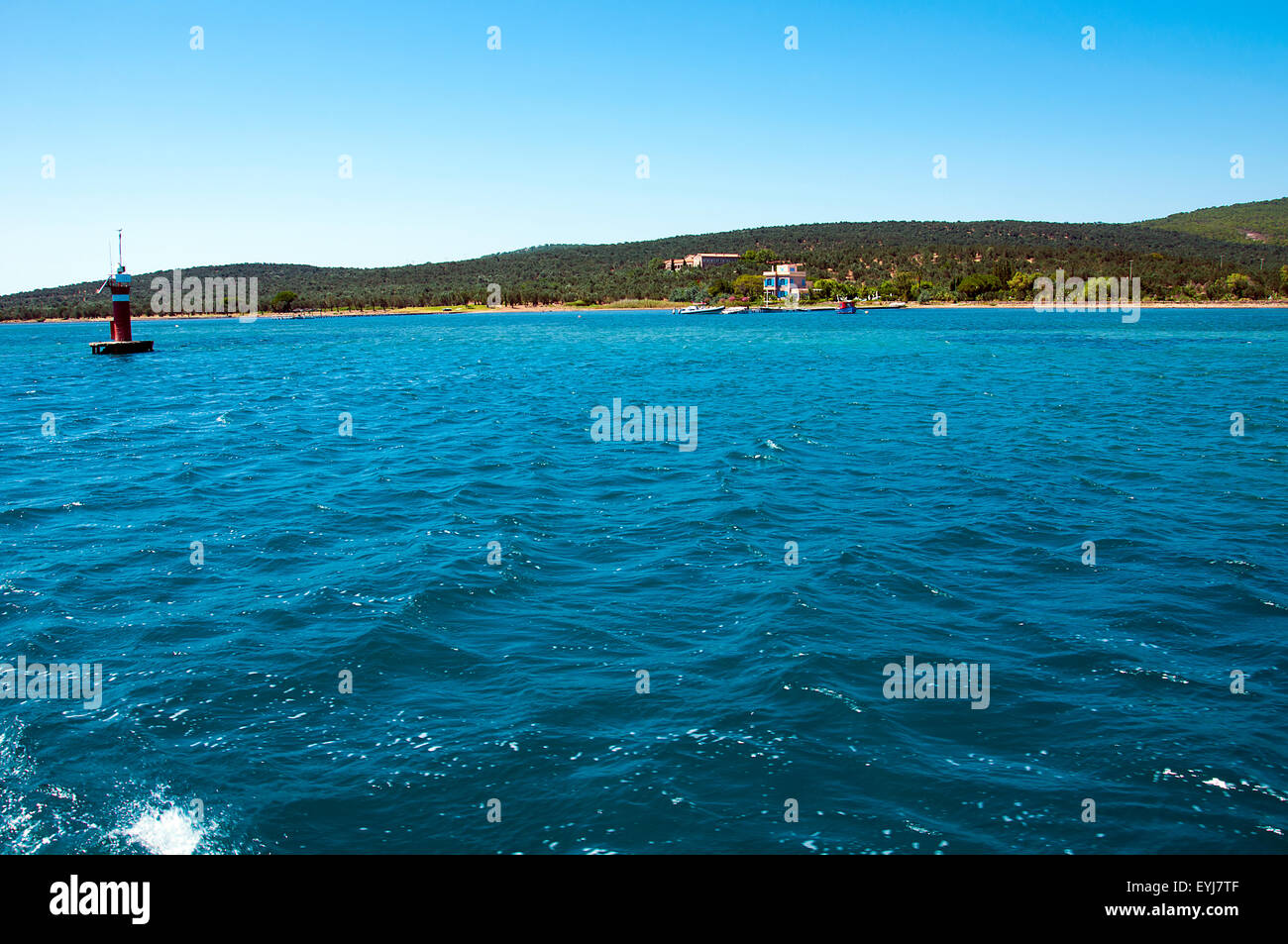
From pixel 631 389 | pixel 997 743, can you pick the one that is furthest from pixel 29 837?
pixel 631 389

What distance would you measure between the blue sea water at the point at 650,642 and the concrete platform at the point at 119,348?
67078 mm

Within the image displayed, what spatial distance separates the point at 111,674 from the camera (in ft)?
39.8

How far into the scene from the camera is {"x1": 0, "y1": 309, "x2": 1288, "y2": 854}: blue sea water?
8844 mm

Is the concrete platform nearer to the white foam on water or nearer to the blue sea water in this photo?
the blue sea water

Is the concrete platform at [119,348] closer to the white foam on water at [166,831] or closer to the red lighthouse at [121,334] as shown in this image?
the red lighthouse at [121,334]

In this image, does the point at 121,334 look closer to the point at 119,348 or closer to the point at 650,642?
the point at 119,348

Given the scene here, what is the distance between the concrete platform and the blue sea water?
67.1 meters

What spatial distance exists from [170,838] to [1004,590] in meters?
13.0

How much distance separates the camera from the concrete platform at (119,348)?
89.2m

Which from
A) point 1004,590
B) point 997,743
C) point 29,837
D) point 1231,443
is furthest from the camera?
point 1231,443

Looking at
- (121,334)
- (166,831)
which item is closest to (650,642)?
(166,831)

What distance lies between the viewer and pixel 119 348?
8981 cm

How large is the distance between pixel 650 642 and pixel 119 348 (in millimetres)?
95632
